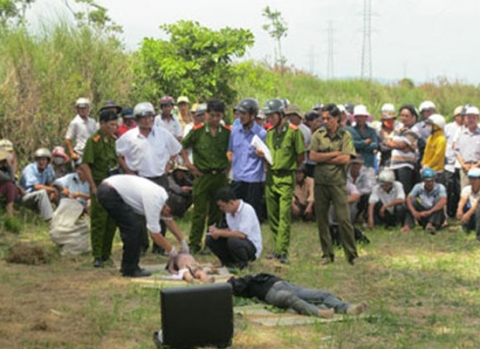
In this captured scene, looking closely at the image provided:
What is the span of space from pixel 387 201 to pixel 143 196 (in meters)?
5.73

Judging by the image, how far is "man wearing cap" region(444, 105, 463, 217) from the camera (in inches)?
586

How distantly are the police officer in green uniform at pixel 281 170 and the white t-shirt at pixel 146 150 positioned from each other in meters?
1.17

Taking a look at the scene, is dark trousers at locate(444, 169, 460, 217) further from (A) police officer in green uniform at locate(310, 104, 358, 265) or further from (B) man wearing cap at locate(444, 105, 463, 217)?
(A) police officer in green uniform at locate(310, 104, 358, 265)

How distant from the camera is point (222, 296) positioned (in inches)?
266

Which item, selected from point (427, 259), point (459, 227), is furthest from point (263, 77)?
point (427, 259)

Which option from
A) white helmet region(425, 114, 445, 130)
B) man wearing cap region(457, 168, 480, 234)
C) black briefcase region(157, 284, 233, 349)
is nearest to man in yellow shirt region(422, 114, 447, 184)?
white helmet region(425, 114, 445, 130)

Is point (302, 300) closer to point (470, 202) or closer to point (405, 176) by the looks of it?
point (470, 202)

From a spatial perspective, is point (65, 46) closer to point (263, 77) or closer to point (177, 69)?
point (177, 69)

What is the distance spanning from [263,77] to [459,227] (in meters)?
7.47

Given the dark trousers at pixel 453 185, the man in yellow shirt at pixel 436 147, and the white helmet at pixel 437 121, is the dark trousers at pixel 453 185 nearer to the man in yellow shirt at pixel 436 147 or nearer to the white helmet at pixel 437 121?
the man in yellow shirt at pixel 436 147

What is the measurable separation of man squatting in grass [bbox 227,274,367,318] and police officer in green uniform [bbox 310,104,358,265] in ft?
8.08

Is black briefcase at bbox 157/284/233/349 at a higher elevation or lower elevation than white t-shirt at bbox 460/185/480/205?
lower

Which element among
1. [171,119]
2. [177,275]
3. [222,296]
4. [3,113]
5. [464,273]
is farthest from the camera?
[3,113]

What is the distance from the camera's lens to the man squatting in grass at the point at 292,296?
8023 mm
